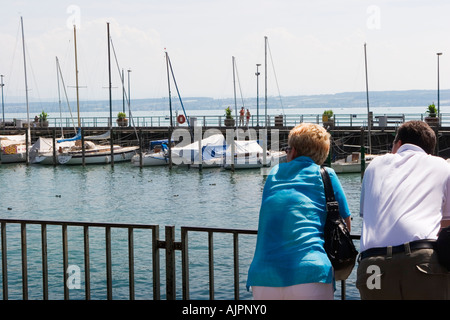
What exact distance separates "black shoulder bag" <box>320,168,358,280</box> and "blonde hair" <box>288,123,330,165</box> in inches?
8.4

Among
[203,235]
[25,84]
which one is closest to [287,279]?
[203,235]

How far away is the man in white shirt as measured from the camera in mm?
4082

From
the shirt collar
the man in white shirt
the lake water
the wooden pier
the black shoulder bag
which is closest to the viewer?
the man in white shirt

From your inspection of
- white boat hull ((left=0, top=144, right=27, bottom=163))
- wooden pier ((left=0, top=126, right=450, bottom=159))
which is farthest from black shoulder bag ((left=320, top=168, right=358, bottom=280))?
white boat hull ((left=0, top=144, right=27, bottom=163))

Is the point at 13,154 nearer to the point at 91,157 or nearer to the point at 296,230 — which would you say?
the point at 91,157

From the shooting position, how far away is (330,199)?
14.4 feet

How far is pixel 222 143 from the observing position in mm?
52688

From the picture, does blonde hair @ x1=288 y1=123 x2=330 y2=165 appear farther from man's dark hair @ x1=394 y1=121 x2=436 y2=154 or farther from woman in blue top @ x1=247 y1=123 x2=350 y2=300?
man's dark hair @ x1=394 y1=121 x2=436 y2=154

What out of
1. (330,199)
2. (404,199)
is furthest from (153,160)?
(404,199)

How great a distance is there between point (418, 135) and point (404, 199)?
1.65ft

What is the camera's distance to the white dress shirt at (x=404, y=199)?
163 inches

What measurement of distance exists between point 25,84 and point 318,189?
66.5m

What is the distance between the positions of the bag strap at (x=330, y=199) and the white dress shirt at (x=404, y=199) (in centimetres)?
17
